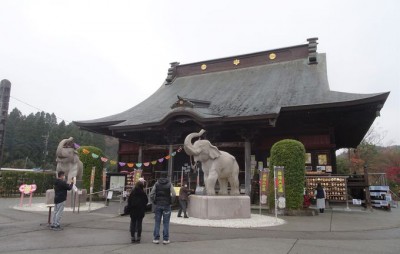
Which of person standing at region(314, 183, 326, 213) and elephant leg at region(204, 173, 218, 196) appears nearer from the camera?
elephant leg at region(204, 173, 218, 196)

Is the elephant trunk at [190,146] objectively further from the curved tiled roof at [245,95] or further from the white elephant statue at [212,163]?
the curved tiled roof at [245,95]

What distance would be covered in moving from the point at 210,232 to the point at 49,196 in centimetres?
835

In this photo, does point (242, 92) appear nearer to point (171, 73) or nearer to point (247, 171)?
point (247, 171)

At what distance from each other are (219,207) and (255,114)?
5934 millimetres

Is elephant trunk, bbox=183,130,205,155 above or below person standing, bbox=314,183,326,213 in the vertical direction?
above

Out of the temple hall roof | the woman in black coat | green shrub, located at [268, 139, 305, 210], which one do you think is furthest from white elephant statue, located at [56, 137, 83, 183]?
green shrub, located at [268, 139, 305, 210]

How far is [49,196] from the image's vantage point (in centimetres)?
1259

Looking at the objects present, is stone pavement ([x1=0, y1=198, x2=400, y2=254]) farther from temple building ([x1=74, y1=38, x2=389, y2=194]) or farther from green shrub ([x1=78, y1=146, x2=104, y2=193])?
green shrub ([x1=78, y1=146, x2=104, y2=193])

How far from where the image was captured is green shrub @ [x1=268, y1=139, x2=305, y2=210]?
11.4m

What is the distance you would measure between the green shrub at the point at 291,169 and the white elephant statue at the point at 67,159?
8.38m

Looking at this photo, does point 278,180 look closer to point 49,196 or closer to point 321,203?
point 321,203

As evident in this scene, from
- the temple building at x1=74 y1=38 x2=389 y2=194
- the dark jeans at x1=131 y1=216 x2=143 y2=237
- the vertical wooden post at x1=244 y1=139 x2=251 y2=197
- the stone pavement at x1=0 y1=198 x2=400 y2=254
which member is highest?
the temple building at x1=74 y1=38 x2=389 y2=194

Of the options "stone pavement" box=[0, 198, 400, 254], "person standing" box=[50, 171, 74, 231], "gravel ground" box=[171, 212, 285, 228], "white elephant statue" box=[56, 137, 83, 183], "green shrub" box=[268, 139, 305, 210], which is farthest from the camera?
"white elephant statue" box=[56, 137, 83, 183]

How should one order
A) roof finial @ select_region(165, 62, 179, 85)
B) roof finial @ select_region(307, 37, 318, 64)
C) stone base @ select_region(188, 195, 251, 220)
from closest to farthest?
stone base @ select_region(188, 195, 251, 220), roof finial @ select_region(307, 37, 318, 64), roof finial @ select_region(165, 62, 179, 85)
